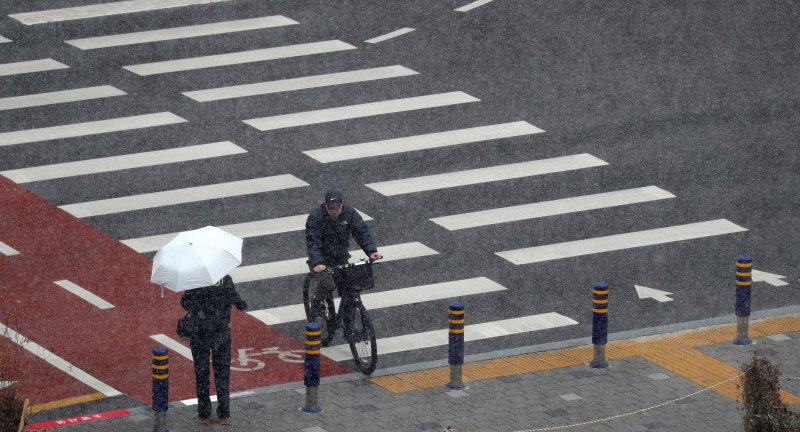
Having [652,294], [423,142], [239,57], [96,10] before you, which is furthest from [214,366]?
[96,10]

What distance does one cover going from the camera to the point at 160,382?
15797 mm

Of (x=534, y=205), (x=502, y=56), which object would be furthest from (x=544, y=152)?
(x=502, y=56)

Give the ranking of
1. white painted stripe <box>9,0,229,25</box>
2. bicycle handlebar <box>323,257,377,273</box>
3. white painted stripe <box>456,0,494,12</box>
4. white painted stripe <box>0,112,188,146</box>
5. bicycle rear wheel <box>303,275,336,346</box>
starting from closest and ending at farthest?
1. bicycle handlebar <box>323,257,377,273</box>
2. bicycle rear wheel <box>303,275,336,346</box>
3. white painted stripe <box>0,112,188,146</box>
4. white painted stripe <box>9,0,229,25</box>
5. white painted stripe <box>456,0,494,12</box>

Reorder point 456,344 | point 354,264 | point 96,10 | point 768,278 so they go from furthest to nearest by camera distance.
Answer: point 96,10
point 768,278
point 354,264
point 456,344

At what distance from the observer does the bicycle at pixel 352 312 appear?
17672 mm

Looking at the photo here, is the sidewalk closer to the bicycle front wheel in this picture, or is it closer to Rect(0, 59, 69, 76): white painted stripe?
the bicycle front wheel

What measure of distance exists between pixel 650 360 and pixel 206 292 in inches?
193

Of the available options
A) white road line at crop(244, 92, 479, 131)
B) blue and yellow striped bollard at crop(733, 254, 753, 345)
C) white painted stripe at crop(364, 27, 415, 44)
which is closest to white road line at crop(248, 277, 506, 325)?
blue and yellow striped bollard at crop(733, 254, 753, 345)

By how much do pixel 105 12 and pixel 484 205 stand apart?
371 inches

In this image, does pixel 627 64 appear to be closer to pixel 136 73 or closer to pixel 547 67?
pixel 547 67

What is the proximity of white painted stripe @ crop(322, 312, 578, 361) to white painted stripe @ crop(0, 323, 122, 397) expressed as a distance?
7.88ft

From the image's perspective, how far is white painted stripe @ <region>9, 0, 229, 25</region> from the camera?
94.6 ft

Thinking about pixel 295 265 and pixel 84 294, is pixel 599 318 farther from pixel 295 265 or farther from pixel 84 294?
pixel 84 294

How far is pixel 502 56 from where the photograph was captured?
90.5ft
